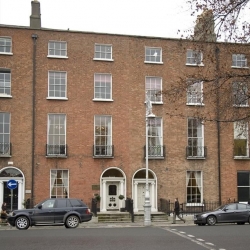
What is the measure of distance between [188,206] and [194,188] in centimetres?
147

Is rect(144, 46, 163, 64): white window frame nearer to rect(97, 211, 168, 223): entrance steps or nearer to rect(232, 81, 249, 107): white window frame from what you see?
rect(97, 211, 168, 223): entrance steps

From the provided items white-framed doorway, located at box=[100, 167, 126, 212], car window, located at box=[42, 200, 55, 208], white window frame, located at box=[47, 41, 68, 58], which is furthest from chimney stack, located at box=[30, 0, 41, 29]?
car window, located at box=[42, 200, 55, 208]

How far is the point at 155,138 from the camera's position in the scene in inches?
1448

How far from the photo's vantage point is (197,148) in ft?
123

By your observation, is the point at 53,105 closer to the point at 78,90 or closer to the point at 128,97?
the point at 78,90

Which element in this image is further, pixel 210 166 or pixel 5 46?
pixel 210 166

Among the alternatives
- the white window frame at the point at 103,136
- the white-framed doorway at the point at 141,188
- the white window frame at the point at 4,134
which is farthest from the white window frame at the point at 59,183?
the white-framed doorway at the point at 141,188

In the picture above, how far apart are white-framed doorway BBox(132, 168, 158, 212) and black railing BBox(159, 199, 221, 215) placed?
22.5 inches

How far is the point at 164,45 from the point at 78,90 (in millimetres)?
7348

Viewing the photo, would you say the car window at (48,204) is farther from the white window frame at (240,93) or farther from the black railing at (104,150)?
the white window frame at (240,93)

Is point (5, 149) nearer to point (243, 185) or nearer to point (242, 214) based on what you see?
point (242, 214)

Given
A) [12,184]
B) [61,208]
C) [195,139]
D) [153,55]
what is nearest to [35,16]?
[153,55]

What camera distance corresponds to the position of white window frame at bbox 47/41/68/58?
3578 cm

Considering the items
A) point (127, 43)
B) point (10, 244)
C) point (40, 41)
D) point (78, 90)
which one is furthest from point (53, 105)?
point (10, 244)
